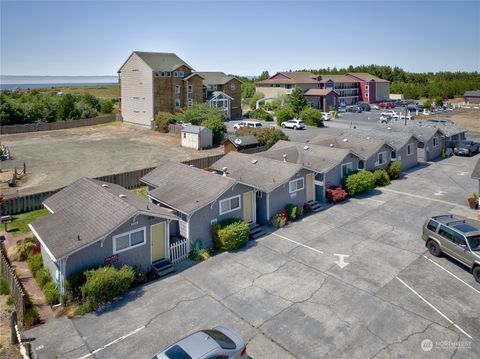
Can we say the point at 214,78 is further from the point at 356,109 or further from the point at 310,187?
the point at 310,187

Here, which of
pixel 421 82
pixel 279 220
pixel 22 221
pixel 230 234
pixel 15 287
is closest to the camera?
pixel 15 287

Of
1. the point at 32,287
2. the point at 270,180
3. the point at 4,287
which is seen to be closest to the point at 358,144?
the point at 270,180

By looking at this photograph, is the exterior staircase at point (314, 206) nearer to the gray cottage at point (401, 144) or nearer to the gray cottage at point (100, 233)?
the gray cottage at point (100, 233)

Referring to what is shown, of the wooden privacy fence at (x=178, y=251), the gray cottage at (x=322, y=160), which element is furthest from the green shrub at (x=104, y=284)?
the gray cottage at (x=322, y=160)

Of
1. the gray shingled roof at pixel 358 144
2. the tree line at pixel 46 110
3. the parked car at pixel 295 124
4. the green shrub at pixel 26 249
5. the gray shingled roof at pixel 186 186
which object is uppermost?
the tree line at pixel 46 110

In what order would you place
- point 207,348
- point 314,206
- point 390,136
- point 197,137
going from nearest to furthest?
point 207,348 < point 314,206 < point 390,136 < point 197,137

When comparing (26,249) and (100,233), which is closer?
(100,233)
